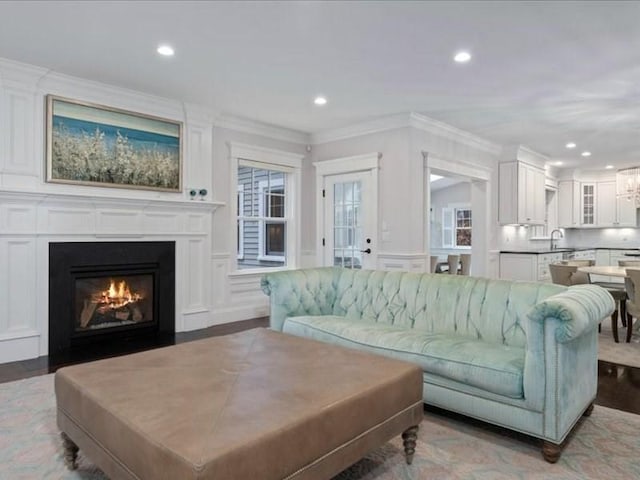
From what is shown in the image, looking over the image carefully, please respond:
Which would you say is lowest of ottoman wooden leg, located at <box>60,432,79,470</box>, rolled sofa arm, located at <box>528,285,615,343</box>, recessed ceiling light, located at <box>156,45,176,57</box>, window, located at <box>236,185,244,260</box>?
ottoman wooden leg, located at <box>60,432,79,470</box>

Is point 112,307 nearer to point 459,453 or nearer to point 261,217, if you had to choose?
point 261,217

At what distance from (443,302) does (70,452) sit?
2478 mm

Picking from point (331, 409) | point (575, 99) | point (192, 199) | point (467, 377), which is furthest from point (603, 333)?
point (192, 199)

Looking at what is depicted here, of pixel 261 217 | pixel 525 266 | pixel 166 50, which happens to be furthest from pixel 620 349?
pixel 166 50

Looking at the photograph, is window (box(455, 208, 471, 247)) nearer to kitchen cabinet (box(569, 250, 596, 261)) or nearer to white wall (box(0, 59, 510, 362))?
kitchen cabinet (box(569, 250, 596, 261))

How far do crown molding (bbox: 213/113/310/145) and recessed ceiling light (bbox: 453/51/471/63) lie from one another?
2857 mm

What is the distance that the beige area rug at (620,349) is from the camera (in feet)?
12.6

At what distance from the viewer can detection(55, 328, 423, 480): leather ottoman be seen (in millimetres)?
1344

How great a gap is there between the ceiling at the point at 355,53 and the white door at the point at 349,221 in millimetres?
996

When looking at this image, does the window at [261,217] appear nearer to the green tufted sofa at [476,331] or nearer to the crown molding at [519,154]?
the green tufted sofa at [476,331]

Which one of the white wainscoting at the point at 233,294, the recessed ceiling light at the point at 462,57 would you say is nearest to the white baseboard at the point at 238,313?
the white wainscoting at the point at 233,294

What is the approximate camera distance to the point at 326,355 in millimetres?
2254

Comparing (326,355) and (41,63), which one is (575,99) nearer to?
(326,355)

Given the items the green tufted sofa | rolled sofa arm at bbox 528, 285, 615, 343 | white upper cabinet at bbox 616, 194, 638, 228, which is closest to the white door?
the green tufted sofa
